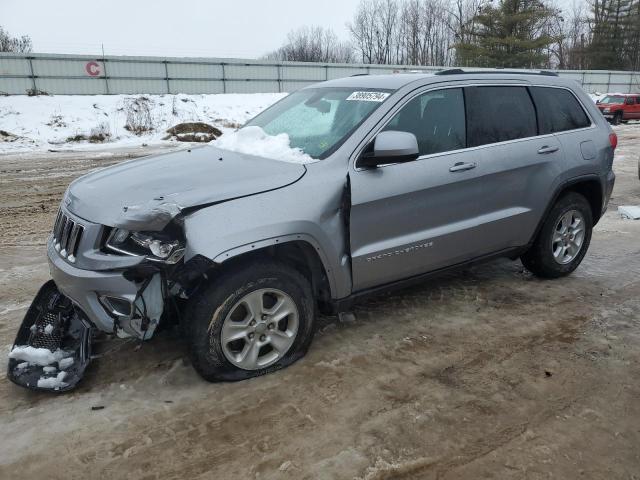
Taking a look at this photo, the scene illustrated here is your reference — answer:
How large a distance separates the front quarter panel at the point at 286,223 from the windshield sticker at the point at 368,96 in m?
0.74

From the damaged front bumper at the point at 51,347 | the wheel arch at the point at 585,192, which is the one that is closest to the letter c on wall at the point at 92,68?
the damaged front bumper at the point at 51,347

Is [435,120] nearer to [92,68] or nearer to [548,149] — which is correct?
[548,149]

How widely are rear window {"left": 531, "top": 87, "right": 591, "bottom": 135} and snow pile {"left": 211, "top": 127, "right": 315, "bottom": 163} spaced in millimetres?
2280

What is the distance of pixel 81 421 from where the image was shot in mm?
2879

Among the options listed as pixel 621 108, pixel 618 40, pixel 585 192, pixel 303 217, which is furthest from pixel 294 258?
pixel 618 40

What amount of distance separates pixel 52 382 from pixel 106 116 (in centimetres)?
2305

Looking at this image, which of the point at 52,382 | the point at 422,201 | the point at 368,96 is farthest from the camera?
the point at 368,96

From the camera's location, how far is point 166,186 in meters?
3.18

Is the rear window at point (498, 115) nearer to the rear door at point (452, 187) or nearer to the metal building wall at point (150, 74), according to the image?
the rear door at point (452, 187)

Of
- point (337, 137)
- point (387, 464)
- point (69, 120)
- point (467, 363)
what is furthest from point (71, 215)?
point (69, 120)

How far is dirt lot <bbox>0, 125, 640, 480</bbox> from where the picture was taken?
2.56 metres

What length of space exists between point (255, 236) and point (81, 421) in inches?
54.4

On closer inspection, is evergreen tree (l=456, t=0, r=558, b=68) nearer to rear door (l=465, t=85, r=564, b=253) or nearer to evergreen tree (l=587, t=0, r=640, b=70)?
evergreen tree (l=587, t=0, r=640, b=70)

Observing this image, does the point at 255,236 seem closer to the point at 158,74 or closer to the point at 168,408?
the point at 168,408
